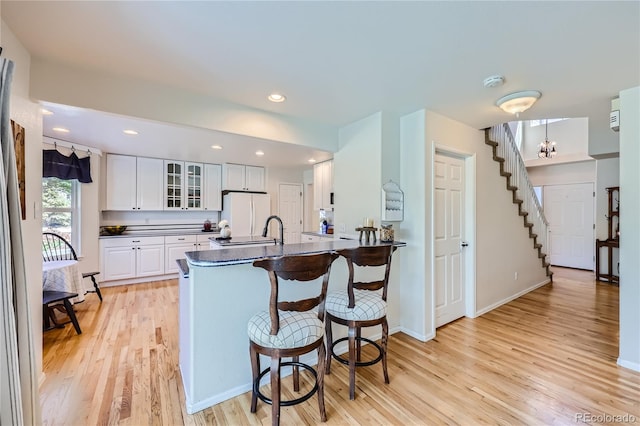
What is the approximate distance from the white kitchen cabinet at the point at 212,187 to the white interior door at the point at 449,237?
447cm

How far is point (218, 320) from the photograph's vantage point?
194 cm

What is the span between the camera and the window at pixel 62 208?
13.5ft

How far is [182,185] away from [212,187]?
22.6 inches

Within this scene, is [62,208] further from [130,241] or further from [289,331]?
[289,331]

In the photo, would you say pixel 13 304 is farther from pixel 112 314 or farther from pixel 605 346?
pixel 605 346

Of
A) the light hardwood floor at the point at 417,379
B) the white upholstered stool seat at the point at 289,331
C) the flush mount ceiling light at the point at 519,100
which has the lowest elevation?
the light hardwood floor at the point at 417,379

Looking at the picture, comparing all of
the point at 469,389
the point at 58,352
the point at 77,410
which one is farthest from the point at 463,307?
the point at 58,352

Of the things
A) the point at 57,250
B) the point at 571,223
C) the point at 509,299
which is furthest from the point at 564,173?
the point at 57,250

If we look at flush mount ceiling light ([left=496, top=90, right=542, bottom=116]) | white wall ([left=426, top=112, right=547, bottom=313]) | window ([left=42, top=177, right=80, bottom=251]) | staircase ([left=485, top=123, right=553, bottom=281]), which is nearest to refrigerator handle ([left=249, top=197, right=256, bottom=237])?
window ([left=42, top=177, right=80, bottom=251])

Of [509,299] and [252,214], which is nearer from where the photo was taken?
[509,299]

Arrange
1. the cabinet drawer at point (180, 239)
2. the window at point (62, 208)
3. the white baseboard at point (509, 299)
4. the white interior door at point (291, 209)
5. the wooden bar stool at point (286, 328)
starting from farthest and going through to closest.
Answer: the white interior door at point (291, 209)
the cabinet drawer at point (180, 239)
the window at point (62, 208)
the white baseboard at point (509, 299)
the wooden bar stool at point (286, 328)

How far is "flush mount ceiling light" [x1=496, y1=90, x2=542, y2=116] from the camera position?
236 cm

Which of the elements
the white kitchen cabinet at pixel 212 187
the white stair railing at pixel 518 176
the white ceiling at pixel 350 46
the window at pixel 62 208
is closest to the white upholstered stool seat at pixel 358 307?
the white ceiling at pixel 350 46

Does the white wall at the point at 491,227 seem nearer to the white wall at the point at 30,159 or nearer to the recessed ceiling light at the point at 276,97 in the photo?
the recessed ceiling light at the point at 276,97
